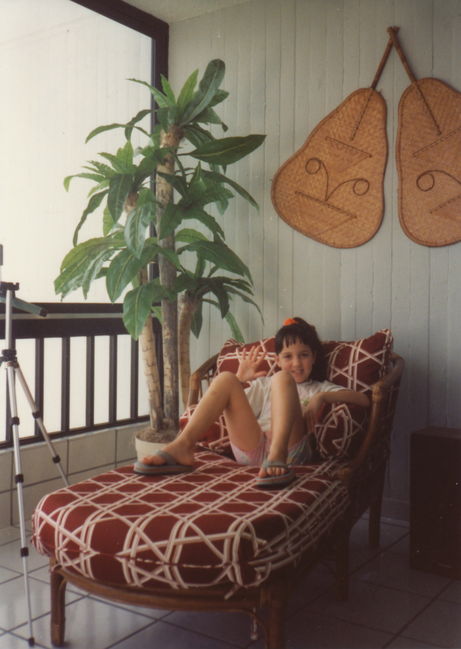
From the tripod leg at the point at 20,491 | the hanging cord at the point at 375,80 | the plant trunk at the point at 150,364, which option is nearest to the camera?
the tripod leg at the point at 20,491

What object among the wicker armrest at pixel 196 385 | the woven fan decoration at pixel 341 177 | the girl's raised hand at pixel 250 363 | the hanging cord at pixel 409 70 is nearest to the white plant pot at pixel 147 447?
the wicker armrest at pixel 196 385

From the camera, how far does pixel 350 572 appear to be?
2547 mm

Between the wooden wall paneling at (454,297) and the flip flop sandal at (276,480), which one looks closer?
the flip flop sandal at (276,480)

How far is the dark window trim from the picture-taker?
3518 mm

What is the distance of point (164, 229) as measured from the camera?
2930 millimetres

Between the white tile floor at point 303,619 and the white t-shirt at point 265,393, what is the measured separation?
25.0 inches

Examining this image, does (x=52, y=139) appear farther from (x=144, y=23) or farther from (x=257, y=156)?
(x=257, y=156)

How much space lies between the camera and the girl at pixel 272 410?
7.36 feet

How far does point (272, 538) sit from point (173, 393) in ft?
5.01

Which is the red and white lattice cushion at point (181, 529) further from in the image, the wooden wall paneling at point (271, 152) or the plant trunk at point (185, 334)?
the wooden wall paneling at point (271, 152)

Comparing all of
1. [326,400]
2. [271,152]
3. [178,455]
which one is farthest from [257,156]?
[178,455]

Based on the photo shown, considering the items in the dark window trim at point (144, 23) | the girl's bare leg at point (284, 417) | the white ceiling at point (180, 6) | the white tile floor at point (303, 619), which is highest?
the white ceiling at point (180, 6)

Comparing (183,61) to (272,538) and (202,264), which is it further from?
(272,538)

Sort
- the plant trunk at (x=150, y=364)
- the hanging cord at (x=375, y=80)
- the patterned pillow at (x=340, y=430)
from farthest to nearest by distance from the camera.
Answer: the plant trunk at (x=150, y=364)
the hanging cord at (x=375, y=80)
the patterned pillow at (x=340, y=430)
